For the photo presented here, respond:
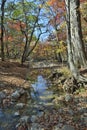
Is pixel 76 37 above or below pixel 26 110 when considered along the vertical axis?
above

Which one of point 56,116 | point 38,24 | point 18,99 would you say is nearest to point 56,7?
point 38,24

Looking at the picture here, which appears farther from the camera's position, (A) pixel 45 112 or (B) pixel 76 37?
(B) pixel 76 37

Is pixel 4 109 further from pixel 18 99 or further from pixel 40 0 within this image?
pixel 40 0

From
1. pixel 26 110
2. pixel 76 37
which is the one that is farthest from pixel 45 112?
pixel 76 37

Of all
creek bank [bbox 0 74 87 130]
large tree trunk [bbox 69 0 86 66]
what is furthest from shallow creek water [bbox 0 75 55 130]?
large tree trunk [bbox 69 0 86 66]

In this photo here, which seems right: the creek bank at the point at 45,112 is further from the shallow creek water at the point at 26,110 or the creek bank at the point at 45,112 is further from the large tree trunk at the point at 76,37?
the large tree trunk at the point at 76,37

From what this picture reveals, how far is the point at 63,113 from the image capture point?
6680mm

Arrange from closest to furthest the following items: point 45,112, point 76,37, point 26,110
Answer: point 45,112
point 26,110
point 76,37

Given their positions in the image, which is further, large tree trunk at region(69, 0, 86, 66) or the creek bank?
large tree trunk at region(69, 0, 86, 66)

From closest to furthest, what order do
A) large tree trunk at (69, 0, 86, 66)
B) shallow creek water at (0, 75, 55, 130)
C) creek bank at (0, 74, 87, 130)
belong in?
creek bank at (0, 74, 87, 130) < shallow creek water at (0, 75, 55, 130) < large tree trunk at (69, 0, 86, 66)

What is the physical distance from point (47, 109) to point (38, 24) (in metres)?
22.0

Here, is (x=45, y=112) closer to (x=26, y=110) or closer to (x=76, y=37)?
(x=26, y=110)

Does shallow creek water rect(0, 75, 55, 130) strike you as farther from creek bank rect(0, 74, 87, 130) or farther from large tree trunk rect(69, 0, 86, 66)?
large tree trunk rect(69, 0, 86, 66)

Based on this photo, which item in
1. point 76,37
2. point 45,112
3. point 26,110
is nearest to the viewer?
point 45,112
